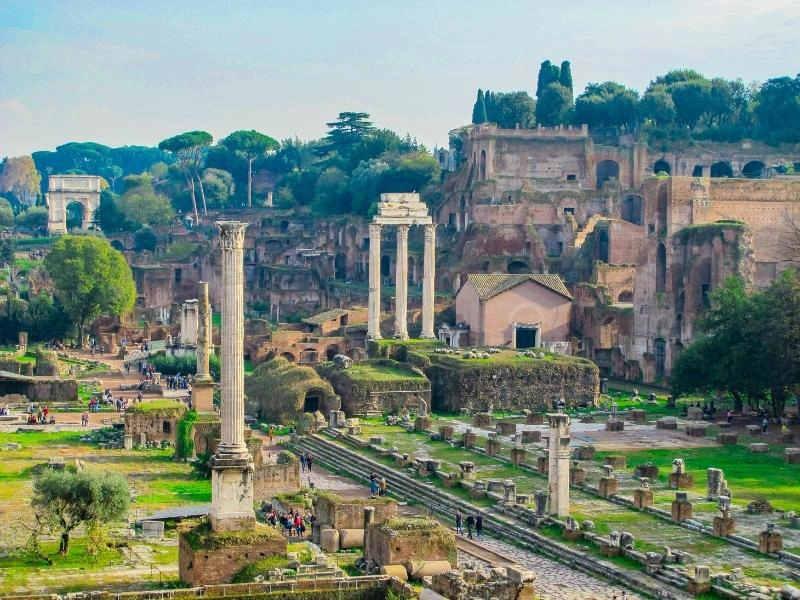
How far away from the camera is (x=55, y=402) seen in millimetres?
57094

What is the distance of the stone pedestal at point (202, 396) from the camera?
1848 inches

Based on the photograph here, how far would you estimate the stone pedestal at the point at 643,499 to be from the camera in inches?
1428

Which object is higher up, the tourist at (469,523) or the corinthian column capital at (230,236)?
the corinthian column capital at (230,236)

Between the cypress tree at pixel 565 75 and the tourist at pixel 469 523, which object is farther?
the cypress tree at pixel 565 75

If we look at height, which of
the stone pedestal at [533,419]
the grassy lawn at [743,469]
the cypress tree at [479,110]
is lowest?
the grassy lawn at [743,469]

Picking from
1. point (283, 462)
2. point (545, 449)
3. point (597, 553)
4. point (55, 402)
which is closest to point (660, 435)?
point (545, 449)

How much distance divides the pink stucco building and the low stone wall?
29.9 feet

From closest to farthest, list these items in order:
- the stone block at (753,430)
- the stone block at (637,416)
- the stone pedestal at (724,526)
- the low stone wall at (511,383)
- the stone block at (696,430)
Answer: the stone pedestal at (724,526) → the stone block at (696,430) → the stone block at (753,430) → the stone block at (637,416) → the low stone wall at (511,383)

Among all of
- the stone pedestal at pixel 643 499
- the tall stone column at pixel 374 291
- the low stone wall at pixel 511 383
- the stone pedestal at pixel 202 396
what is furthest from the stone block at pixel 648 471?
the tall stone column at pixel 374 291

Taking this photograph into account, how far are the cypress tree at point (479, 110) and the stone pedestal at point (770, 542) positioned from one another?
68.4 meters

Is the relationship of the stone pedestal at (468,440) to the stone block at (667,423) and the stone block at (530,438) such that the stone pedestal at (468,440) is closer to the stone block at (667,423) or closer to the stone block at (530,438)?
the stone block at (530,438)

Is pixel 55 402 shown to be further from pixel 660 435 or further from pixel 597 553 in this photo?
pixel 597 553

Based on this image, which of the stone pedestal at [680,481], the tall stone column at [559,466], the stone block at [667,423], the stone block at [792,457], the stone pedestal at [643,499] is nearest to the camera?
the tall stone column at [559,466]

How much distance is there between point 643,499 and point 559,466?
247 cm
